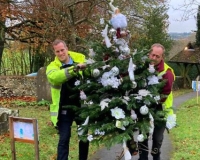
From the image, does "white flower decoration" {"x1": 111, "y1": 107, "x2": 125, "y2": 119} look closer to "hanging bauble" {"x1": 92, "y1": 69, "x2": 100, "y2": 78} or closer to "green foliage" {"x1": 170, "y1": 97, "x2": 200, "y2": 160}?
"hanging bauble" {"x1": 92, "y1": 69, "x2": 100, "y2": 78}

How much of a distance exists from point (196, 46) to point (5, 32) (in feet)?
67.8

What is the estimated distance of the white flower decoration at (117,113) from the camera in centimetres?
480

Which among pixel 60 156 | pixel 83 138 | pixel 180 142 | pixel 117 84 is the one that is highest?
pixel 117 84

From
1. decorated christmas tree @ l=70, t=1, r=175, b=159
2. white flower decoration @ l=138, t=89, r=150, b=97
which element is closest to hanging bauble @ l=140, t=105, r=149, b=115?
decorated christmas tree @ l=70, t=1, r=175, b=159

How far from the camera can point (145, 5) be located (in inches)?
812

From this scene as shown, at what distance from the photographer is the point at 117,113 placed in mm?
4812

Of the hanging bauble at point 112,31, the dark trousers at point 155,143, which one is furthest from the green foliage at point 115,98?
the dark trousers at point 155,143

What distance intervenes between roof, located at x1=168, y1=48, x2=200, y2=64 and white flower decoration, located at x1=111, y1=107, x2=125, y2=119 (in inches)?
1138

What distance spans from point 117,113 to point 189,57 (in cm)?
3036

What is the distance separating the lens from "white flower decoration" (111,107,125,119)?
189 inches

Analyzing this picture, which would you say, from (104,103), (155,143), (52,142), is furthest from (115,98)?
(52,142)

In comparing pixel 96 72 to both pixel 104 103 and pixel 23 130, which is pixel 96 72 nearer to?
pixel 104 103

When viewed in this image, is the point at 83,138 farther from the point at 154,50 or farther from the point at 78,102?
the point at 154,50

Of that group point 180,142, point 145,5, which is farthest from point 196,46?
point 180,142
